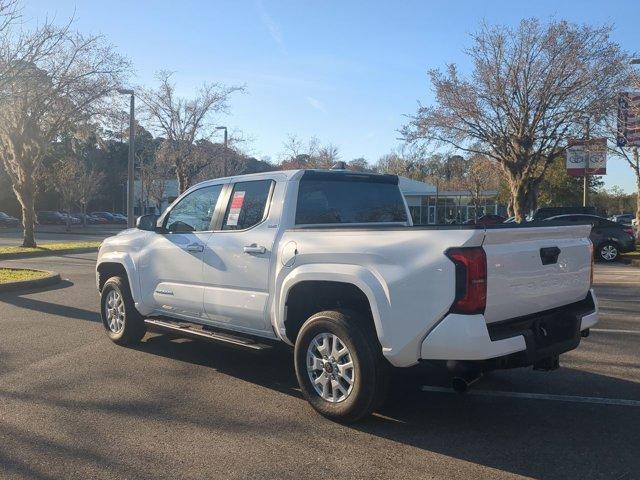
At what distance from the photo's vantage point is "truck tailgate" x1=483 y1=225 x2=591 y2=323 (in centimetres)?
407

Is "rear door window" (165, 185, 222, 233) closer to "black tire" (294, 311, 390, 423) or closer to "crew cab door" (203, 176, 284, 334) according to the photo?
"crew cab door" (203, 176, 284, 334)

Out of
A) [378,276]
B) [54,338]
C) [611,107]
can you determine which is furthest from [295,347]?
[611,107]

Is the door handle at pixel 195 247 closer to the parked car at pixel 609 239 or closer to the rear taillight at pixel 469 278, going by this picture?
the rear taillight at pixel 469 278

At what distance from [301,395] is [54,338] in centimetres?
391

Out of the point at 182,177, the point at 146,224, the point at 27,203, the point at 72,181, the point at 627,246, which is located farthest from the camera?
the point at 72,181

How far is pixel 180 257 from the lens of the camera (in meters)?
6.23

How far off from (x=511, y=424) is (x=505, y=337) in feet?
3.10

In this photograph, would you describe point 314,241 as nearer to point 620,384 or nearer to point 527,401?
point 527,401

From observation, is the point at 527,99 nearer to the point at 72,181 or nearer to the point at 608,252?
the point at 608,252

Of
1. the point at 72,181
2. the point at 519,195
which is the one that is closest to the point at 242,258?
the point at 519,195

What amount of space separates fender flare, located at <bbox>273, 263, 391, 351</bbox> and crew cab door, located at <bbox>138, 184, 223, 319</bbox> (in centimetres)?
132

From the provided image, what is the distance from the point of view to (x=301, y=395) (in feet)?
17.5

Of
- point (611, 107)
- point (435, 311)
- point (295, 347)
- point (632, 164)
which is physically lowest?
point (295, 347)

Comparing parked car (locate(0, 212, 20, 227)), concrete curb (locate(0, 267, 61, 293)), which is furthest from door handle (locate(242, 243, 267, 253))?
parked car (locate(0, 212, 20, 227))
